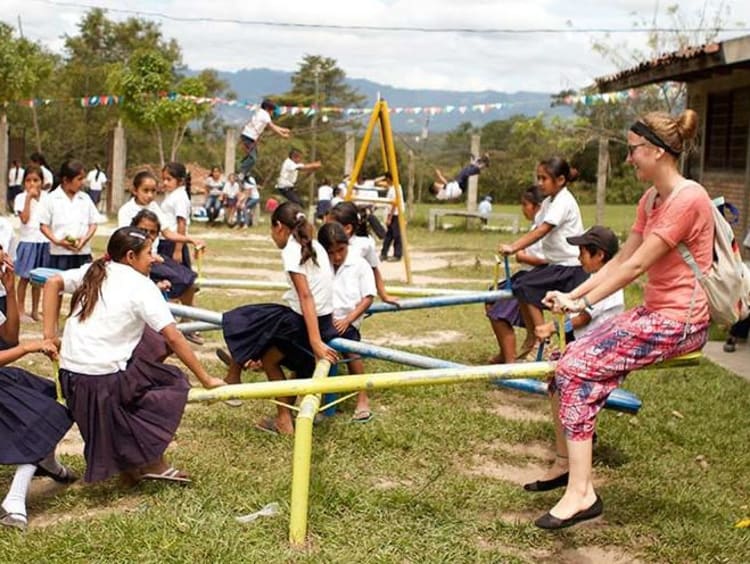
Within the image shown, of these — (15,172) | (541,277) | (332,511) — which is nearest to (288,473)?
(332,511)

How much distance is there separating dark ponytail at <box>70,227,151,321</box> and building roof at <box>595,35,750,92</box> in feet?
25.3

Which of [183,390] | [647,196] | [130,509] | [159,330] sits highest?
[647,196]

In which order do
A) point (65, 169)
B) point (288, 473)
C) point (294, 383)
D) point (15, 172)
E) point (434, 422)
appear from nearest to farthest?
point (294, 383)
point (288, 473)
point (434, 422)
point (65, 169)
point (15, 172)

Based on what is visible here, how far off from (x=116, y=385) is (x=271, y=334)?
53.2 inches

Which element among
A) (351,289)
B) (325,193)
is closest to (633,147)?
(351,289)

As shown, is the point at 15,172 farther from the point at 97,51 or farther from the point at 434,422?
the point at 97,51

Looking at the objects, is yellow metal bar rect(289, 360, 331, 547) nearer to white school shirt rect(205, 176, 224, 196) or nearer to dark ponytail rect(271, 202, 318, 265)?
dark ponytail rect(271, 202, 318, 265)

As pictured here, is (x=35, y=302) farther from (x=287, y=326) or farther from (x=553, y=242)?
(x=553, y=242)

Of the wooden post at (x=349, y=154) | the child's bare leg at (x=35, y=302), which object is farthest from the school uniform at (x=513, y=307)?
the wooden post at (x=349, y=154)

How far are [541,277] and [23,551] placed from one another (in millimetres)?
3806

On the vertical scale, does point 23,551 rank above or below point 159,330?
below

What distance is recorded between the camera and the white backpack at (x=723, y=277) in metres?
3.61

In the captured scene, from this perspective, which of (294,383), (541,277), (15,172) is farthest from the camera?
(15,172)

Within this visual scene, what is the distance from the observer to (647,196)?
390cm
